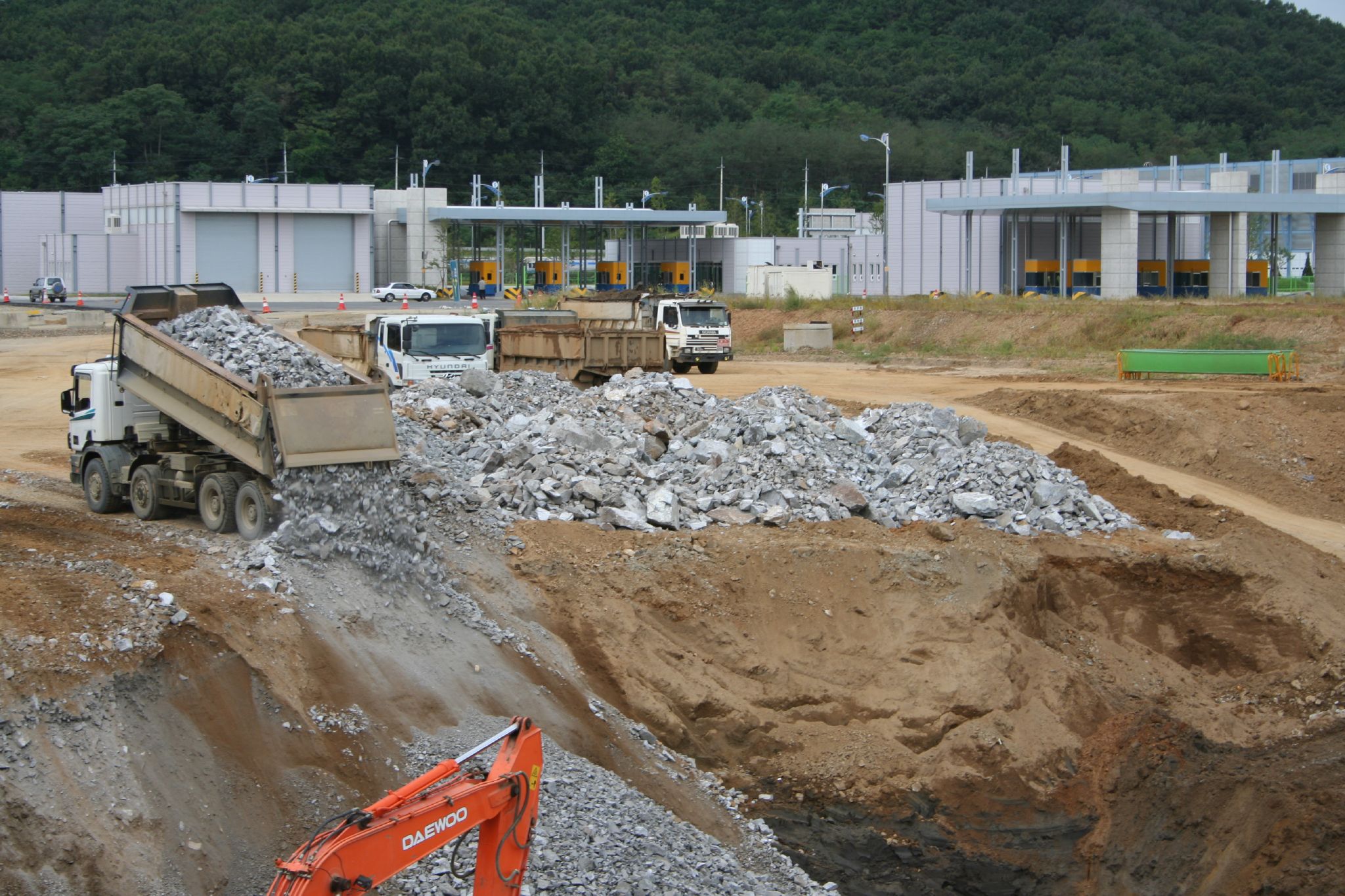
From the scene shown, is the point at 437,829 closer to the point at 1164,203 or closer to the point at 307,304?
the point at 1164,203

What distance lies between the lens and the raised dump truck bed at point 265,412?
14.2 m

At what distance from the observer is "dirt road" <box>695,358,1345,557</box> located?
22.2 meters

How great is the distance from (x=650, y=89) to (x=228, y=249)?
258ft

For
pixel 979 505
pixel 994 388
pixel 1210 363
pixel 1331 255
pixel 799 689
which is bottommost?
pixel 799 689

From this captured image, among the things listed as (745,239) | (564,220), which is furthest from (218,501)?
(745,239)

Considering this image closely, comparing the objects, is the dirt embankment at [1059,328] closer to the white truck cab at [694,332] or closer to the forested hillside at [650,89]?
the white truck cab at [694,332]

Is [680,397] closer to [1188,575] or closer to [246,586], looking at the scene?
[1188,575]

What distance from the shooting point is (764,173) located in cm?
13400

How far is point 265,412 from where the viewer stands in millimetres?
14172

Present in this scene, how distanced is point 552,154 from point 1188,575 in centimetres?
11408

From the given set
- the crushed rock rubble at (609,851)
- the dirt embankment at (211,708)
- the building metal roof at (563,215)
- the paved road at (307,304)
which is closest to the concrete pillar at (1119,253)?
the building metal roof at (563,215)

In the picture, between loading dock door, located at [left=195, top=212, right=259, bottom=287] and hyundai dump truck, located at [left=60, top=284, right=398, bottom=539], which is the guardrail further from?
loading dock door, located at [left=195, top=212, right=259, bottom=287]

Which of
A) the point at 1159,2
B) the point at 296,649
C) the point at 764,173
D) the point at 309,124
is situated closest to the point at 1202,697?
the point at 296,649

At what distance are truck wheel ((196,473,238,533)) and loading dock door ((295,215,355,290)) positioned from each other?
2364 inches
